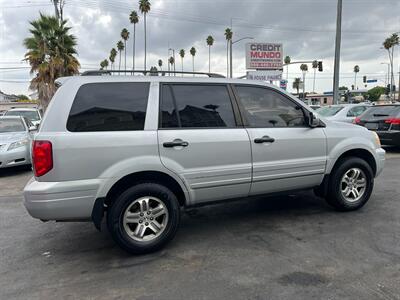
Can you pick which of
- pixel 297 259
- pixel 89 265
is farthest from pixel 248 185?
pixel 89 265

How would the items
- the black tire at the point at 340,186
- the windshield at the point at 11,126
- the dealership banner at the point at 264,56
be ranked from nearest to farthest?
the black tire at the point at 340,186 → the windshield at the point at 11,126 → the dealership banner at the point at 264,56

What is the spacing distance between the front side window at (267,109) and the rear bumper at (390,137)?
21.9 feet

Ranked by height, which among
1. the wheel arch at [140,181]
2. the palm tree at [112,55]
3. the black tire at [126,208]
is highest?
the palm tree at [112,55]

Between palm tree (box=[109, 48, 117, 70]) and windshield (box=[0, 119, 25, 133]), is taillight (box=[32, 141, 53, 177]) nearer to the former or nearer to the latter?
windshield (box=[0, 119, 25, 133])

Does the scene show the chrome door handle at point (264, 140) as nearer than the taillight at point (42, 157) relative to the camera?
No

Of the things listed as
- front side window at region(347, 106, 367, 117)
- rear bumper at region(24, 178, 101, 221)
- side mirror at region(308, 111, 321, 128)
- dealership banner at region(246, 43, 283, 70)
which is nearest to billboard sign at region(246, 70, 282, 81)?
dealership banner at region(246, 43, 283, 70)

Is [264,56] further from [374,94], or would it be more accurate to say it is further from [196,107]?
[374,94]

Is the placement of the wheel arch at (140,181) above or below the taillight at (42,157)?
below

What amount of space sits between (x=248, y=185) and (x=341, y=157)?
1.58 metres

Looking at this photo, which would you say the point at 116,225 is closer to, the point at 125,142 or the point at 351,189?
the point at 125,142

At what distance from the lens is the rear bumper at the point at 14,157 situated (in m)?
8.34

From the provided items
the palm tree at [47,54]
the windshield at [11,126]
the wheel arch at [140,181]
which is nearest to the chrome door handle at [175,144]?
the wheel arch at [140,181]

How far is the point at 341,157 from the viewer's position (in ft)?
15.9

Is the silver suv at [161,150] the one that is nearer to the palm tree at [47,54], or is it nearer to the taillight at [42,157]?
the taillight at [42,157]
